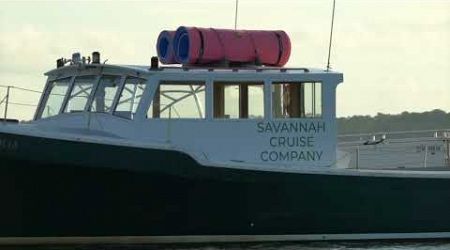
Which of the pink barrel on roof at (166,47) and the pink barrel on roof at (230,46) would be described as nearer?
the pink barrel on roof at (230,46)

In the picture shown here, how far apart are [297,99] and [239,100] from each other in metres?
0.85

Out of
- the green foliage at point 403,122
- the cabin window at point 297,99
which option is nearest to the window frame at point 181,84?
the cabin window at point 297,99

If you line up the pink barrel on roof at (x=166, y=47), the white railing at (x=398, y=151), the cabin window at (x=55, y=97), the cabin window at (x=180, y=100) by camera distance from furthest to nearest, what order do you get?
1. the white railing at (x=398, y=151)
2. the cabin window at (x=55, y=97)
3. the pink barrel on roof at (x=166, y=47)
4. the cabin window at (x=180, y=100)

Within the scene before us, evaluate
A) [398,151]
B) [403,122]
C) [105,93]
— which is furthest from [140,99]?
[403,122]

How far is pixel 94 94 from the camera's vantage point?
15.4m

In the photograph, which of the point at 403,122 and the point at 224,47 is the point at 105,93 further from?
the point at 403,122

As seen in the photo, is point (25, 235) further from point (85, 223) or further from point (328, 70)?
point (328, 70)

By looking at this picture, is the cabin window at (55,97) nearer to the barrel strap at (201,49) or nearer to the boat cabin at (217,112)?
the boat cabin at (217,112)

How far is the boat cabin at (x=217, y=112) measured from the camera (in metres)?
15.0

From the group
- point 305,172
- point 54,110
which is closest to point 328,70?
point 305,172

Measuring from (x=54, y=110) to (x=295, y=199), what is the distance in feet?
12.5

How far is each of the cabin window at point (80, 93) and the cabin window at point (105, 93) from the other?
15 centimetres

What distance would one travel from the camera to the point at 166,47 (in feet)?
51.3

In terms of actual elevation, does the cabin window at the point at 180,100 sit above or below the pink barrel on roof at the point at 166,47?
below
